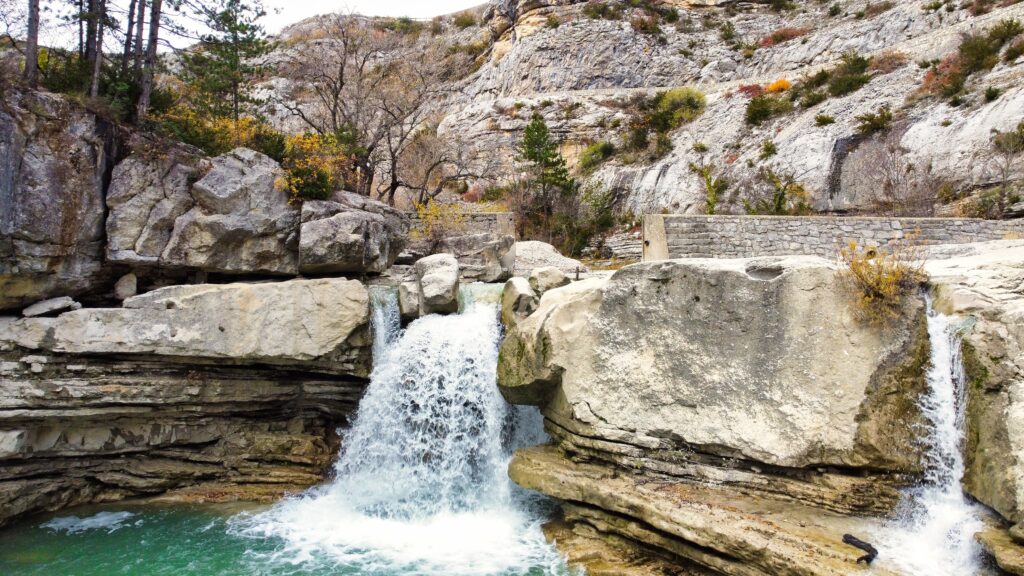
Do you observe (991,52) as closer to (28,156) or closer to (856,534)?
(856,534)

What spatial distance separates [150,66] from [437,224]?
786cm

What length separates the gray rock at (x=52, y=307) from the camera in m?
9.04

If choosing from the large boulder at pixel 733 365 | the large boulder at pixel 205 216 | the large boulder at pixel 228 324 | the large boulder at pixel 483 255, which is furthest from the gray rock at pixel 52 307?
the large boulder at pixel 483 255

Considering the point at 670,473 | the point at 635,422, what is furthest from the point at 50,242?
the point at 670,473

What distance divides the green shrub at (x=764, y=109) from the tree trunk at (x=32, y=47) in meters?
22.5

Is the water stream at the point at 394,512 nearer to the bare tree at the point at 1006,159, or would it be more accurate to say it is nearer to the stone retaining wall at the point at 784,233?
the stone retaining wall at the point at 784,233

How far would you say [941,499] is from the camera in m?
5.82

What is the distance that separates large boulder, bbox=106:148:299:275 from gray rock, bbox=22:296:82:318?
3.37 ft

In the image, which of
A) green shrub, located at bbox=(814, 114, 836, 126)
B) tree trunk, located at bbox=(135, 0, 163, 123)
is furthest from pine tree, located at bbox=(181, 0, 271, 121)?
green shrub, located at bbox=(814, 114, 836, 126)

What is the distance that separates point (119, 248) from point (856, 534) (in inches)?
454

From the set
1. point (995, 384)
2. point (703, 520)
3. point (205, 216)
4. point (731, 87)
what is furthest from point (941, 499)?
point (731, 87)

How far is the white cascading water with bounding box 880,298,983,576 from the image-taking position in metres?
5.26

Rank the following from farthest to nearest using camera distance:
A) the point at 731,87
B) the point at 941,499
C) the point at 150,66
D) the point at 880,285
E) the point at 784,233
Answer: the point at 731,87
the point at 784,233
the point at 150,66
the point at 880,285
the point at 941,499

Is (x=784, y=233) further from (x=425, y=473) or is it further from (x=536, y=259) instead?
(x=425, y=473)
